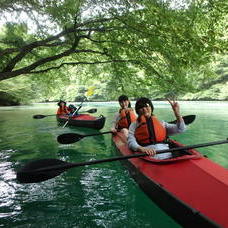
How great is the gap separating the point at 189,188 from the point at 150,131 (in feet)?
4.72

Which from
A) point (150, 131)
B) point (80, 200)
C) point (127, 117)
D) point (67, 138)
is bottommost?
point (80, 200)

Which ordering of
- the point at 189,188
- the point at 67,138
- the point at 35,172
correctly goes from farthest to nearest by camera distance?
the point at 67,138, the point at 35,172, the point at 189,188

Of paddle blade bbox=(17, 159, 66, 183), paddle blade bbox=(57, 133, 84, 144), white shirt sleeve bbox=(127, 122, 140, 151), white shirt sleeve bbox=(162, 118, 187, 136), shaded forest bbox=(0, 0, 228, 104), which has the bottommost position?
paddle blade bbox=(57, 133, 84, 144)

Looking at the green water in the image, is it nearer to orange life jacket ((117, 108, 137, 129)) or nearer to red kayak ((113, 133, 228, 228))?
red kayak ((113, 133, 228, 228))

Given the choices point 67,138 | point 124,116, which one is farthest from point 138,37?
point 67,138

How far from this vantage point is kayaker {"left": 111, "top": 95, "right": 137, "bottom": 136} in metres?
7.65

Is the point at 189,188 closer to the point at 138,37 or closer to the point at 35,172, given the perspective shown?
the point at 35,172

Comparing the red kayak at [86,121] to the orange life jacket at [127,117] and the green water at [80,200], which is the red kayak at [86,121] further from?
the green water at [80,200]

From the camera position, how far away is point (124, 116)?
7.75m

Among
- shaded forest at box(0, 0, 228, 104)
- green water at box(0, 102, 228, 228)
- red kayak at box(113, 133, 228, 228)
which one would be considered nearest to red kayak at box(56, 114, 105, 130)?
shaded forest at box(0, 0, 228, 104)

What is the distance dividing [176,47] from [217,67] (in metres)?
30.2

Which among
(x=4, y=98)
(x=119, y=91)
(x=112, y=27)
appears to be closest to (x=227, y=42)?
(x=112, y=27)

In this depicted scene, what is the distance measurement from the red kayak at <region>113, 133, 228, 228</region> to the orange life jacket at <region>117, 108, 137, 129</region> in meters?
3.44

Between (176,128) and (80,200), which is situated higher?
(176,128)
